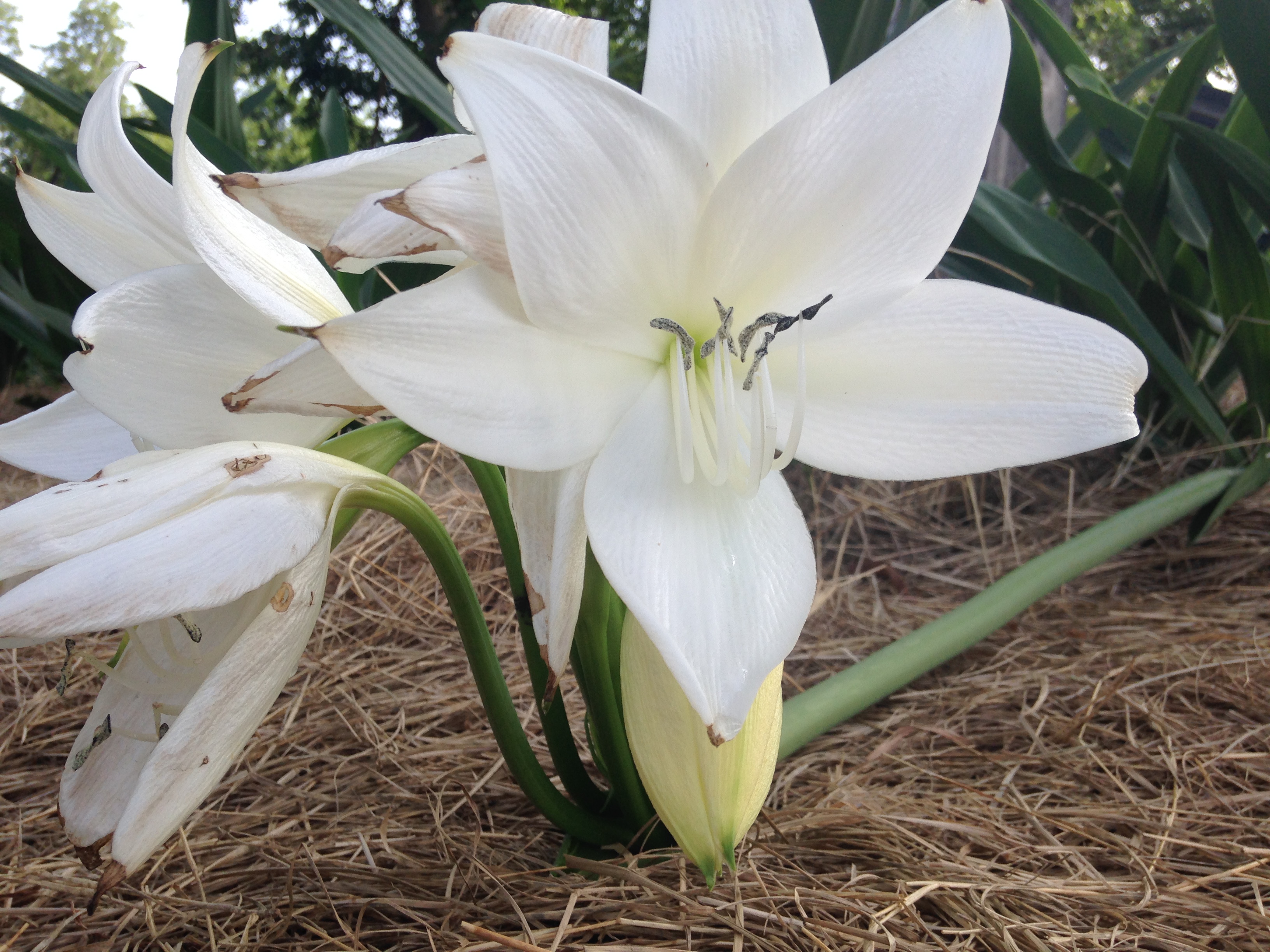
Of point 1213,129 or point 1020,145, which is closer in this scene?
point 1213,129

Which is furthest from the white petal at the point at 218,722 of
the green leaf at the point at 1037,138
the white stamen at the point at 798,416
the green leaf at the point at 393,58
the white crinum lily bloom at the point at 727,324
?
the green leaf at the point at 1037,138

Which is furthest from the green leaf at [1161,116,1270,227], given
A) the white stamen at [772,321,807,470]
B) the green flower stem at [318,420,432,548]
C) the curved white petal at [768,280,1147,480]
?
the green flower stem at [318,420,432,548]

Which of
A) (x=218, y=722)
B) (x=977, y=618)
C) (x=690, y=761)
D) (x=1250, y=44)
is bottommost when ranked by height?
(x=977, y=618)

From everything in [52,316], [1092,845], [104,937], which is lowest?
[1092,845]

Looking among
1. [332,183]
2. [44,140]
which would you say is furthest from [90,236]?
[44,140]

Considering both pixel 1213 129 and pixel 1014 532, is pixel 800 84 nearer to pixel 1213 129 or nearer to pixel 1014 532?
pixel 1213 129

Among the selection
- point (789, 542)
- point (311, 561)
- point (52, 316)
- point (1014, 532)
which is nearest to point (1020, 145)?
point (1014, 532)

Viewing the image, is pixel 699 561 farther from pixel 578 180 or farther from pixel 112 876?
pixel 112 876
